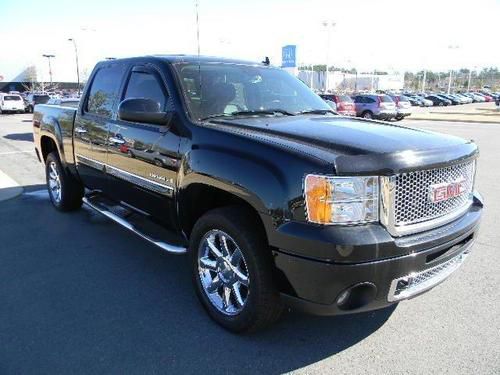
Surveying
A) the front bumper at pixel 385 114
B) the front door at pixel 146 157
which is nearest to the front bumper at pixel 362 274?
the front door at pixel 146 157

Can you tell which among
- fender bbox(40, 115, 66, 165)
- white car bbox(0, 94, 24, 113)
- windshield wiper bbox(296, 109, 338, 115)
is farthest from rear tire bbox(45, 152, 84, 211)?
white car bbox(0, 94, 24, 113)

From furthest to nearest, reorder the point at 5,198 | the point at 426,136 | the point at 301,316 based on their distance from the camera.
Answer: the point at 5,198 → the point at 301,316 → the point at 426,136

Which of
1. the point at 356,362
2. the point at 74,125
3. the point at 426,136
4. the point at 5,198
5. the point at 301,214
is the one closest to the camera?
the point at 301,214

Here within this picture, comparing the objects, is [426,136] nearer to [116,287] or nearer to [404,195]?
[404,195]

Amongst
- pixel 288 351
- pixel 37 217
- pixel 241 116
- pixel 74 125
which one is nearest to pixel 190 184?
pixel 241 116

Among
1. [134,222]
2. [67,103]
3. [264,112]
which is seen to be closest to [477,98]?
[67,103]

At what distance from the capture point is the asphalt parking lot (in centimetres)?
288

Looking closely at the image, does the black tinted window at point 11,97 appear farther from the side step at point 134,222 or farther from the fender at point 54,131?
the side step at point 134,222

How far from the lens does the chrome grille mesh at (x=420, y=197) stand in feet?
8.86

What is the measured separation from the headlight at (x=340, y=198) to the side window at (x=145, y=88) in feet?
5.85

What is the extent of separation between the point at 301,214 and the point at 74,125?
3.84 meters

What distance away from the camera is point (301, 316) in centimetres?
349

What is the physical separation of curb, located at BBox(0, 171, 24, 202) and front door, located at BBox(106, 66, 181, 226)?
140 inches

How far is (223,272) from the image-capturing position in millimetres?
3295
